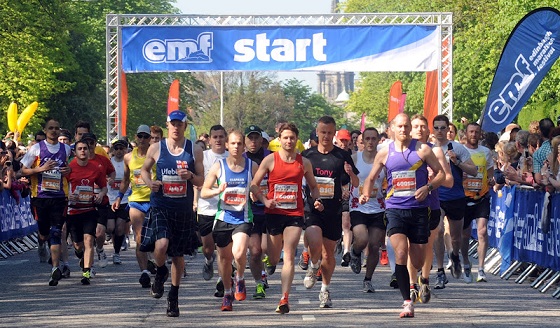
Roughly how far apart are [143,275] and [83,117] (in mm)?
47493

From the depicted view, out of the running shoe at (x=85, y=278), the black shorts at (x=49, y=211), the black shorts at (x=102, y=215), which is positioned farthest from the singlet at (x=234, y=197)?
the black shorts at (x=102, y=215)

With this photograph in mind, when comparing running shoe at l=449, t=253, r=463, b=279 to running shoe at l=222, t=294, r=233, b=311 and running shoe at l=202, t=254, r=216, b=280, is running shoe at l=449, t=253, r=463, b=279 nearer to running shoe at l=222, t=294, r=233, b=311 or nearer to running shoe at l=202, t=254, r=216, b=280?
running shoe at l=202, t=254, r=216, b=280

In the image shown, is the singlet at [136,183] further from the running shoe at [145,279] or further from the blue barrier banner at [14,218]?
the blue barrier banner at [14,218]

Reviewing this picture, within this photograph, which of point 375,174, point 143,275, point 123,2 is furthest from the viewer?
point 123,2

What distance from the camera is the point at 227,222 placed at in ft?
42.0

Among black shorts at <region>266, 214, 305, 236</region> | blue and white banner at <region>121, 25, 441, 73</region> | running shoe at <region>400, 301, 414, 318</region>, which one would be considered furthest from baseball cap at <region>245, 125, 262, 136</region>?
blue and white banner at <region>121, 25, 441, 73</region>

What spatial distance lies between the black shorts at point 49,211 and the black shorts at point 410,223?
18.4ft

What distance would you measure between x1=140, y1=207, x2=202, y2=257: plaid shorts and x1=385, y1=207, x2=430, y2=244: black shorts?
199 cm

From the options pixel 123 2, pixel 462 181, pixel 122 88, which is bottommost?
pixel 462 181

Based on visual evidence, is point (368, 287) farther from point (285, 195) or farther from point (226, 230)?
point (226, 230)

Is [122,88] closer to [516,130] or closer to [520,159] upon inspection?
[516,130]

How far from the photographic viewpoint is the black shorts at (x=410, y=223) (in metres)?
12.4

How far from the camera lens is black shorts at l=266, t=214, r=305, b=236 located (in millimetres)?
12828

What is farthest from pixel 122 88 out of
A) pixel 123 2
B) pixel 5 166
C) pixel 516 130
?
pixel 123 2
